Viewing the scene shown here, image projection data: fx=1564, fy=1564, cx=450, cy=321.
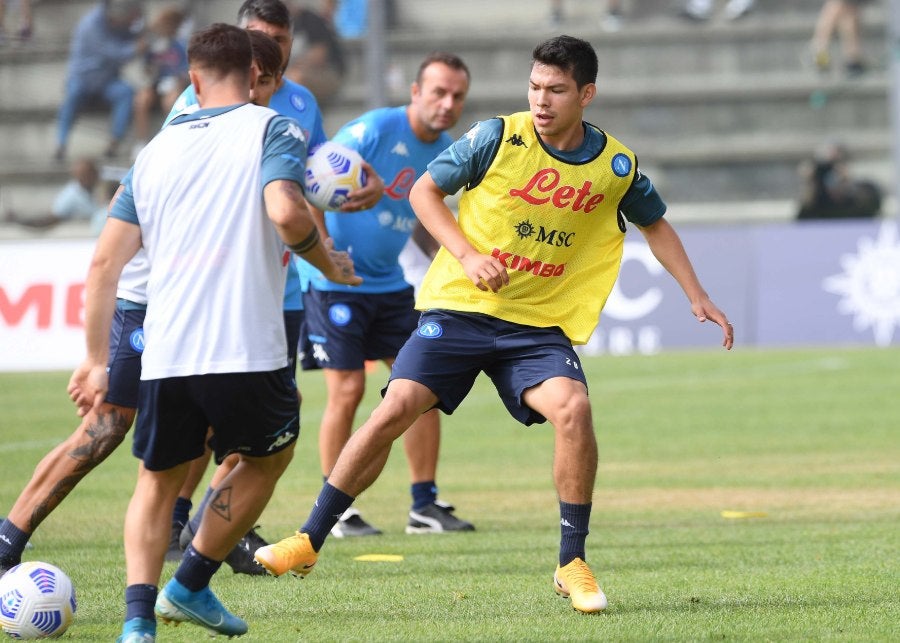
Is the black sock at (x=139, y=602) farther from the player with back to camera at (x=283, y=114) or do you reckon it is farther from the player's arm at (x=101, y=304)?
the player with back to camera at (x=283, y=114)

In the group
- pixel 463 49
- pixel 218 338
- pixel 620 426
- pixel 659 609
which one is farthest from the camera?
pixel 463 49

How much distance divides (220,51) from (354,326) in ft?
11.9

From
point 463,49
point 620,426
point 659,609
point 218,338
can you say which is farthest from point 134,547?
point 463,49

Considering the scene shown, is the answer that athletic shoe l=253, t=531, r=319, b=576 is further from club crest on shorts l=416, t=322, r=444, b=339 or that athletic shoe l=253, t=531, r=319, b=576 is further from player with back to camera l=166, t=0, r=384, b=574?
club crest on shorts l=416, t=322, r=444, b=339

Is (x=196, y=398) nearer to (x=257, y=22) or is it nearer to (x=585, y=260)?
(x=585, y=260)

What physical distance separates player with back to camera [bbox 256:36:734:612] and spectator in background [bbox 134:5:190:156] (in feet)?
60.6

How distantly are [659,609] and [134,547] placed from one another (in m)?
2.01

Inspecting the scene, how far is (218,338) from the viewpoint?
15.9 ft

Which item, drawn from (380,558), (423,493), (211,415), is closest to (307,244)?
(211,415)

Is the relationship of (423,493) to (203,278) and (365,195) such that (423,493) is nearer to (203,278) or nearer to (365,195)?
(365,195)

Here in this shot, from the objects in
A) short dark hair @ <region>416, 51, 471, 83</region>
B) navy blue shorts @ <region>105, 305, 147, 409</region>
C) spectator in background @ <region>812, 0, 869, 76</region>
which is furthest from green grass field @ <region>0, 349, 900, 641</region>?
spectator in background @ <region>812, 0, 869, 76</region>

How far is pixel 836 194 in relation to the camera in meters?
23.7

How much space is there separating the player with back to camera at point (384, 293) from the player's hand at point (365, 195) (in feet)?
8.15

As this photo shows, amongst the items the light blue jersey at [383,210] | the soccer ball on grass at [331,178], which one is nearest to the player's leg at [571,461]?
the soccer ball on grass at [331,178]
